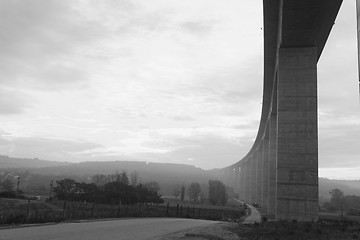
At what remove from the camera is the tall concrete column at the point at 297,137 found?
87.4ft

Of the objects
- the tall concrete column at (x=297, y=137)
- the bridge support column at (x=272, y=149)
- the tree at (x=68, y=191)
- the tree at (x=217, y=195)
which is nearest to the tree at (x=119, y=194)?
the tree at (x=68, y=191)

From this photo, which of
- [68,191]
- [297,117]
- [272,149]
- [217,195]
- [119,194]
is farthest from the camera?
[217,195]

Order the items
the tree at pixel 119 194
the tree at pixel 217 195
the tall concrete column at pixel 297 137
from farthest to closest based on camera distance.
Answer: the tree at pixel 217 195
the tree at pixel 119 194
the tall concrete column at pixel 297 137

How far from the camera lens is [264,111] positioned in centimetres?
5141

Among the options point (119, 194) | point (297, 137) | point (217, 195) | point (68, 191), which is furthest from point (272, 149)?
point (217, 195)

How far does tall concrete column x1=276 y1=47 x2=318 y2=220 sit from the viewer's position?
26625 mm

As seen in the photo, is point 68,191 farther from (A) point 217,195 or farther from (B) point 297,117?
(A) point 217,195

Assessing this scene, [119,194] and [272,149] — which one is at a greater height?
[272,149]

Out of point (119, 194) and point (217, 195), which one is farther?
point (217, 195)

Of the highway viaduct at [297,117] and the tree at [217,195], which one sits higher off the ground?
the highway viaduct at [297,117]

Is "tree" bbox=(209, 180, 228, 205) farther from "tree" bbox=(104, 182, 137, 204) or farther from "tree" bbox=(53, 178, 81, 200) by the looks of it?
"tree" bbox=(53, 178, 81, 200)

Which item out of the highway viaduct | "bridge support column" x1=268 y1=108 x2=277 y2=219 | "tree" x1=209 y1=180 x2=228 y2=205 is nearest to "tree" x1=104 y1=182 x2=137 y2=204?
"bridge support column" x1=268 y1=108 x2=277 y2=219

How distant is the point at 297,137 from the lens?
2712 centimetres

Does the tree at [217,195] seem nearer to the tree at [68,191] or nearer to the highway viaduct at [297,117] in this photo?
the tree at [68,191]
